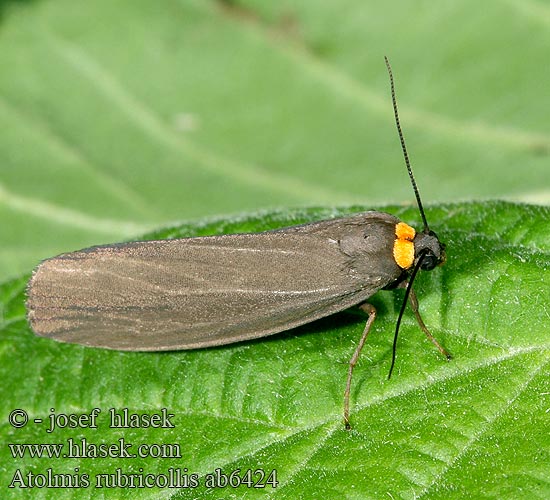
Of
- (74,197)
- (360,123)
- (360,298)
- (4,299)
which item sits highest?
(360,123)

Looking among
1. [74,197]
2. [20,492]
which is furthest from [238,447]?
[74,197]

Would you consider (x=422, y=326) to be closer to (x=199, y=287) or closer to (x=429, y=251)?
(x=429, y=251)

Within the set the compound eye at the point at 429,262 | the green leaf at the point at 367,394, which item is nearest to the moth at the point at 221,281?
the compound eye at the point at 429,262

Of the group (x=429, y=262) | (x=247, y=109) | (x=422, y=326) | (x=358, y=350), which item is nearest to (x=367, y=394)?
(x=358, y=350)

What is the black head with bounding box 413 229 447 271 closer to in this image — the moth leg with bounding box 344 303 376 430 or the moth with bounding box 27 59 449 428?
the moth with bounding box 27 59 449 428

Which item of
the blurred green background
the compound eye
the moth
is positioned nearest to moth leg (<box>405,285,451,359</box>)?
the moth

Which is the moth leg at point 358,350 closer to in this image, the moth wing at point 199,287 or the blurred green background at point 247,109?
the moth wing at point 199,287

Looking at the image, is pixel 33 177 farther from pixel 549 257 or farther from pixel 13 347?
pixel 549 257
